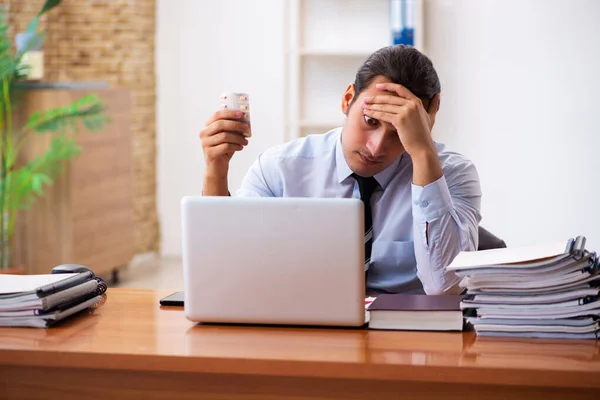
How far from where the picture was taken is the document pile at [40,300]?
68.2 inches

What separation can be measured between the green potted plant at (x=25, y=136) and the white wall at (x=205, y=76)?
1.41 meters

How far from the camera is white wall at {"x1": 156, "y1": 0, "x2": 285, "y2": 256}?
5988 millimetres

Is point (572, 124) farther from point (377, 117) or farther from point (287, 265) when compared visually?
point (287, 265)

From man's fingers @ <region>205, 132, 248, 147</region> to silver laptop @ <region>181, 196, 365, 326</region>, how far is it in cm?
48

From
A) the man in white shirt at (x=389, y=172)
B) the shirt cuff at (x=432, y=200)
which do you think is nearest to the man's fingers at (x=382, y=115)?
the man in white shirt at (x=389, y=172)

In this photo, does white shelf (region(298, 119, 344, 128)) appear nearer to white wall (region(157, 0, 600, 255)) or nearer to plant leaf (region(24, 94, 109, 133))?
white wall (region(157, 0, 600, 255))

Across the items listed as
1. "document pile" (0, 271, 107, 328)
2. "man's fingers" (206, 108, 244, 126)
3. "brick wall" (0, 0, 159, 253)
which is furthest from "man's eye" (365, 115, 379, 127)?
"brick wall" (0, 0, 159, 253)

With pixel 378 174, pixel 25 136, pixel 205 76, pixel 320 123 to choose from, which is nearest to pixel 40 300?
pixel 378 174

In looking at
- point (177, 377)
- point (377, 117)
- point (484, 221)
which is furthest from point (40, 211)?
point (177, 377)

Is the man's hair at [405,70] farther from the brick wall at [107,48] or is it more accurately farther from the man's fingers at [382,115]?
the brick wall at [107,48]

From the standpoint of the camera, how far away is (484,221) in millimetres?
4766

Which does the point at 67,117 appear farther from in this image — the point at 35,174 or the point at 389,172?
the point at 389,172

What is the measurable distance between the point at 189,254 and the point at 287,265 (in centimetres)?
19

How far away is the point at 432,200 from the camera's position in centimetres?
203
